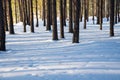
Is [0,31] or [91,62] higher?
[0,31]

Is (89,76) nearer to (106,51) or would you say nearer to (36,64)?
(36,64)

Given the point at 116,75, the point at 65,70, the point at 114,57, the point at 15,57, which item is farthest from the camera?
the point at 15,57

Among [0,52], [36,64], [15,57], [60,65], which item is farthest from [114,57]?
[0,52]

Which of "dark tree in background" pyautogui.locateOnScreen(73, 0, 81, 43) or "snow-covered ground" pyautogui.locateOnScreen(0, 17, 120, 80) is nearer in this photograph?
"snow-covered ground" pyautogui.locateOnScreen(0, 17, 120, 80)

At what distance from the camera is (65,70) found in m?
10.7

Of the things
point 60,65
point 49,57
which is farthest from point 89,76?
point 49,57

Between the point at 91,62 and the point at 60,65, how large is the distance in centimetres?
142

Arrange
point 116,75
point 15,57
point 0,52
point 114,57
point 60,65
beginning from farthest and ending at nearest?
point 0,52 < point 15,57 < point 114,57 < point 60,65 < point 116,75

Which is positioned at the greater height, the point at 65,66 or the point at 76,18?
the point at 76,18

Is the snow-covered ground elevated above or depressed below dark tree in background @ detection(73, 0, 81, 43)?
below

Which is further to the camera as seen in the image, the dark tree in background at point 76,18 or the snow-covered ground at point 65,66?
the dark tree in background at point 76,18

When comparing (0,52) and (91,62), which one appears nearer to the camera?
(91,62)

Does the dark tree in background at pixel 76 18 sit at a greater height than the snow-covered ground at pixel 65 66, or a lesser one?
greater

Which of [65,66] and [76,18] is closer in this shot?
[65,66]
